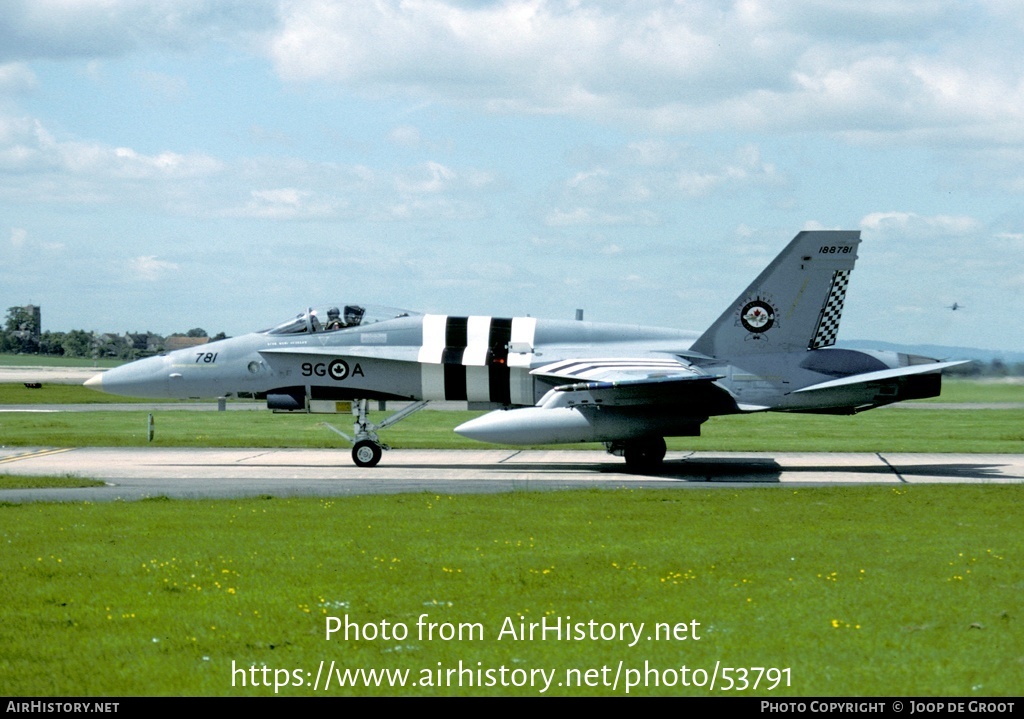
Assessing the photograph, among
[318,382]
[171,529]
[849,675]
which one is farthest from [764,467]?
[849,675]

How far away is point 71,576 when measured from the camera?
430 inches

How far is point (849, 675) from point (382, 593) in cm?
421

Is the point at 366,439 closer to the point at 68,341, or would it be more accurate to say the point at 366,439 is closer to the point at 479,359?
the point at 479,359

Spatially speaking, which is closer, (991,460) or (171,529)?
(171,529)

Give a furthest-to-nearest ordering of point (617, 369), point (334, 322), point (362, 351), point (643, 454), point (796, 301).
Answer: point (334, 322) < point (362, 351) < point (643, 454) < point (796, 301) < point (617, 369)

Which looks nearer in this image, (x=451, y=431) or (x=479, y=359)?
(x=479, y=359)

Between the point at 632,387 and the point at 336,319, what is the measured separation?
6.85 m

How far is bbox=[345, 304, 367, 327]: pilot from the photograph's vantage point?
25641mm

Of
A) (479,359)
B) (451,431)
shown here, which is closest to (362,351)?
(479,359)

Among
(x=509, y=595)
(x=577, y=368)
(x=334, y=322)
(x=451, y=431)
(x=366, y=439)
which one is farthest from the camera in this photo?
(x=451, y=431)

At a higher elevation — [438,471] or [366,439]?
[366,439]

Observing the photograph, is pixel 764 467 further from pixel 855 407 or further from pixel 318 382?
pixel 318 382

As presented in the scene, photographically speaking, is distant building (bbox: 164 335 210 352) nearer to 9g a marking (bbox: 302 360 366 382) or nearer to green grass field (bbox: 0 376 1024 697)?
9g a marking (bbox: 302 360 366 382)

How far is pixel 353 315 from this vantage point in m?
25.7
